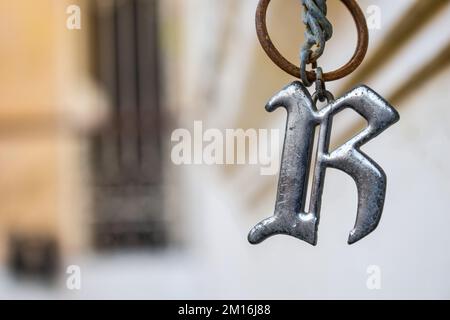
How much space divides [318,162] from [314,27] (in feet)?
0.26

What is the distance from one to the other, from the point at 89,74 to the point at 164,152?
1.55 ft

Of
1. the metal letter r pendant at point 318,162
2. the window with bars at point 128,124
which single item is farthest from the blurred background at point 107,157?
the metal letter r pendant at point 318,162

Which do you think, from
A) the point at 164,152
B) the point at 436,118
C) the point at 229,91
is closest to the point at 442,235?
the point at 436,118

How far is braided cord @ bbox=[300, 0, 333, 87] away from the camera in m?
0.46

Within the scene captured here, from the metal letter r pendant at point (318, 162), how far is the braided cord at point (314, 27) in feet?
0.07

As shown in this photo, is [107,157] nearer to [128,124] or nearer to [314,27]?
[128,124]

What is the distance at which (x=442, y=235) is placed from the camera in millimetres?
731

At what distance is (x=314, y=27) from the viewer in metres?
0.46

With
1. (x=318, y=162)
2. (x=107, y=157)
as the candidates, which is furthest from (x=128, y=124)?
(x=318, y=162)

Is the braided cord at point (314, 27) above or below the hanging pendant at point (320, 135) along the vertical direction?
above

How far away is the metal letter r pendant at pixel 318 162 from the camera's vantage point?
1.53ft

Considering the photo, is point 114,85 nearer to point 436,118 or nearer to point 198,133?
point 198,133

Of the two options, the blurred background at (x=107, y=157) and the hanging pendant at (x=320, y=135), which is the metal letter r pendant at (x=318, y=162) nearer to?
the hanging pendant at (x=320, y=135)
